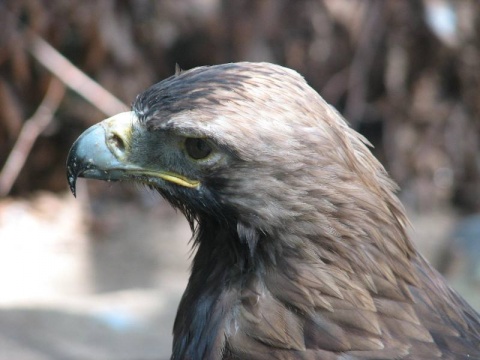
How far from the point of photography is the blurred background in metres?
6.55

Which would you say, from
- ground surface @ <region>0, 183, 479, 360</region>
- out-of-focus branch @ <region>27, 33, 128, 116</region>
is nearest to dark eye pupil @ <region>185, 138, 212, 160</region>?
ground surface @ <region>0, 183, 479, 360</region>

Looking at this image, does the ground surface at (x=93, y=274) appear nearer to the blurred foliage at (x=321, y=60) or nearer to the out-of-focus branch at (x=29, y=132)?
the out-of-focus branch at (x=29, y=132)

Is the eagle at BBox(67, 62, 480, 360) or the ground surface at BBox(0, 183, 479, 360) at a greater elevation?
the ground surface at BBox(0, 183, 479, 360)

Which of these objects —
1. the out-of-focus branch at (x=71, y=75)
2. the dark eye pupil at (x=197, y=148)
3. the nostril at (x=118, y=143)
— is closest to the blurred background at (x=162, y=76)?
the out-of-focus branch at (x=71, y=75)

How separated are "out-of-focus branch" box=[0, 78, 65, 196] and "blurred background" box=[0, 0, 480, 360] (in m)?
0.01

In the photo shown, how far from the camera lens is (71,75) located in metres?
6.82

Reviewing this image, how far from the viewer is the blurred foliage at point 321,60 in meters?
7.04

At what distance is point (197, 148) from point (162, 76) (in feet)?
16.8

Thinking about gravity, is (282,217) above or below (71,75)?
below

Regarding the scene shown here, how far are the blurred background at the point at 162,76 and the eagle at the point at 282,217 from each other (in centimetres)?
340

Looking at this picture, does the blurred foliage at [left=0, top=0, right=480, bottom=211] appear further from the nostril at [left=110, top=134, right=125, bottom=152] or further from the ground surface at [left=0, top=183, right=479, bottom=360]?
the nostril at [left=110, top=134, right=125, bottom=152]

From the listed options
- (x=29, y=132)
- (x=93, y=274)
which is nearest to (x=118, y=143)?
(x=93, y=274)

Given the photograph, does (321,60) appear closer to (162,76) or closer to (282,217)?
(162,76)

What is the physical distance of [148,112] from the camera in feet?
8.54
